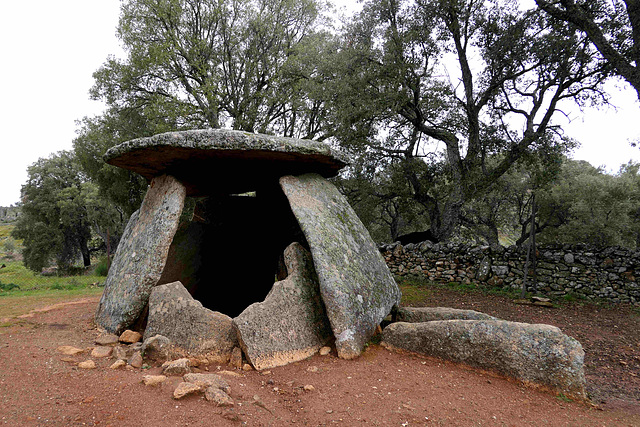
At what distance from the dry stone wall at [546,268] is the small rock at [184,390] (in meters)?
9.66

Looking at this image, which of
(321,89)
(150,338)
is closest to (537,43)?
(321,89)

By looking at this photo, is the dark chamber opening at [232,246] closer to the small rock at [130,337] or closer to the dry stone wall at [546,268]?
the small rock at [130,337]

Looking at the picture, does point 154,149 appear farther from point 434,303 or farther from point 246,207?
point 434,303

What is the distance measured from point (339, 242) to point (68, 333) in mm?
3848

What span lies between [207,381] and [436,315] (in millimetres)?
3306

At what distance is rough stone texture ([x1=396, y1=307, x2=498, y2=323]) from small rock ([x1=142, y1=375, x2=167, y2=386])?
3.38 m

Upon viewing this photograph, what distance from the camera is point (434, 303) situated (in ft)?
28.4

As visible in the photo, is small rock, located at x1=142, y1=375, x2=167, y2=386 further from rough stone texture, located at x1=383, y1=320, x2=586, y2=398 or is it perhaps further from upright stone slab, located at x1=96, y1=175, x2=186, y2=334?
rough stone texture, located at x1=383, y1=320, x2=586, y2=398

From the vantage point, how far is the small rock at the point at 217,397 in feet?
9.64

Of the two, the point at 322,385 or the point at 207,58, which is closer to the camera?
the point at 322,385

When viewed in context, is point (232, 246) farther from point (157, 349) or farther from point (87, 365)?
point (87, 365)

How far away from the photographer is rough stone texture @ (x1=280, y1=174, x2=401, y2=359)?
4293 mm

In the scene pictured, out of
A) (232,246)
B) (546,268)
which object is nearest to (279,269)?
(232,246)

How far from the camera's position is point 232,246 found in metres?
8.54
